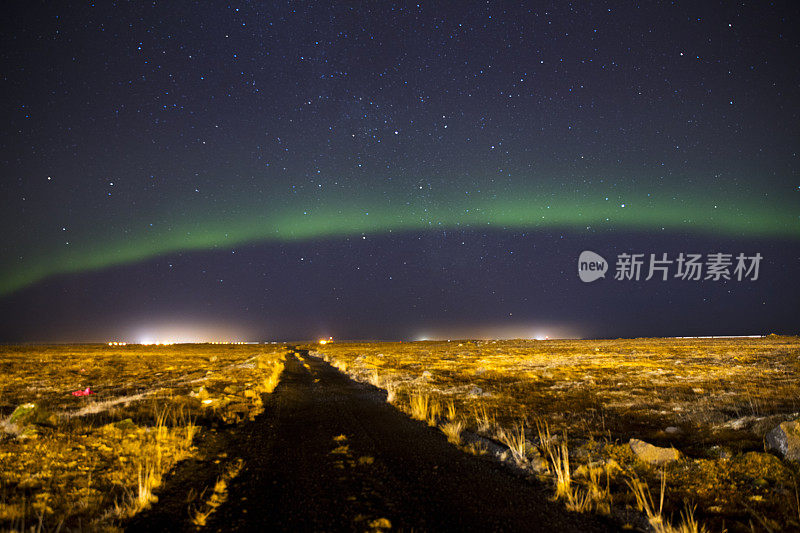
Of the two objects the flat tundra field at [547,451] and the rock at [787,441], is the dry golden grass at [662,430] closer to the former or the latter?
the flat tundra field at [547,451]

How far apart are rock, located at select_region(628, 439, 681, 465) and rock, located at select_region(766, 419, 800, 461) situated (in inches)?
68.8

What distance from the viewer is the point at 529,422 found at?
11602 mm

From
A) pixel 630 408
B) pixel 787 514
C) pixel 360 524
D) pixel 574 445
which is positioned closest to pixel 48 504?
pixel 360 524

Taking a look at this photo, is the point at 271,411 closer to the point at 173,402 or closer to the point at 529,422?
the point at 173,402

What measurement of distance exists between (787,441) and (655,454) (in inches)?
91.7

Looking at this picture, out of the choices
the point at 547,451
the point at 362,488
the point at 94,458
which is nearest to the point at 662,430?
the point at 547,451

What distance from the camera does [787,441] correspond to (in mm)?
7305

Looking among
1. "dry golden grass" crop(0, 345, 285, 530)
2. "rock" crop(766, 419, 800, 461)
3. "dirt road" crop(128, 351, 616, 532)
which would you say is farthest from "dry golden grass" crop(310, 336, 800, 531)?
"dry golden grass" crop(0, 345, 285, 530)

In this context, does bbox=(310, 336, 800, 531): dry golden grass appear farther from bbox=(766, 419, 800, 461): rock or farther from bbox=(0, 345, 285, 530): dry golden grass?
bbox=(0, 345, 285, 530): dry golden grass

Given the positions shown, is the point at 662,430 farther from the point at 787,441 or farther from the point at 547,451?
the point at 547,451

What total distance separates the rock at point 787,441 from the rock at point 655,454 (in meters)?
1.75

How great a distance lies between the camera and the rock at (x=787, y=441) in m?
7.13

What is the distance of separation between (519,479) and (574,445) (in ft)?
8.40

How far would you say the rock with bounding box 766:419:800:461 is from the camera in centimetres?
713
